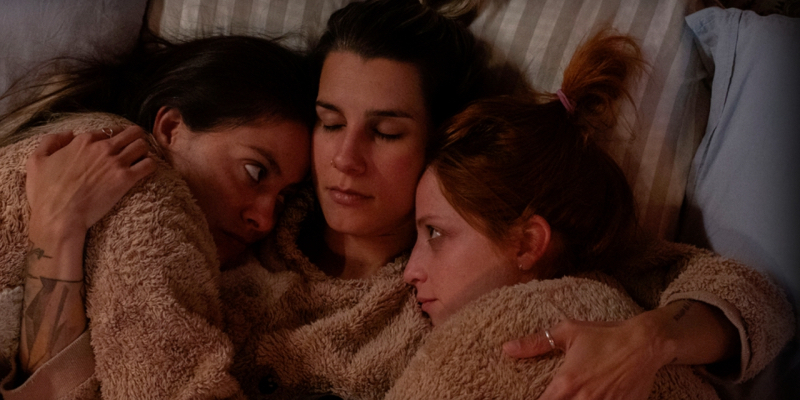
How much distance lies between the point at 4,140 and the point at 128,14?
0.45 m

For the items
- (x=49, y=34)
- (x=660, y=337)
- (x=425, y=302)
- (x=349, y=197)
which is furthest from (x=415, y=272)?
(x=49, y=34)

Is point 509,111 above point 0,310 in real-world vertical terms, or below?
above

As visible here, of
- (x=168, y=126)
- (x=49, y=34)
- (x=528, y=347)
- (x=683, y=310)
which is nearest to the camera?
(x=528, y=347)

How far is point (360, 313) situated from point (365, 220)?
0.19 m

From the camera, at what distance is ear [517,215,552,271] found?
1.03 m

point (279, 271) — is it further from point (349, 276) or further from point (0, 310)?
point (0, 310)

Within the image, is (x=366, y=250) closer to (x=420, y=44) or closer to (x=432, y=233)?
(x=432, y=233)

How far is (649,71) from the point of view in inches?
49.9

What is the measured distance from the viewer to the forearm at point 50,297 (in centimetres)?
96

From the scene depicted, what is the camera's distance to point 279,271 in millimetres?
1300

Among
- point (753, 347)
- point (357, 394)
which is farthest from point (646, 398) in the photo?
point (357, 394)

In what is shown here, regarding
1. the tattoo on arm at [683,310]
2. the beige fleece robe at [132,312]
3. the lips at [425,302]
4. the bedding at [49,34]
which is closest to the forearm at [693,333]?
the tattoo on arm at [683,310]

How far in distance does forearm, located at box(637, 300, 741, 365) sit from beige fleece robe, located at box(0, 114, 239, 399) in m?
0.71

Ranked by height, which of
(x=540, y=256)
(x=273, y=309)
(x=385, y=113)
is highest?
(x=385, y=113)
